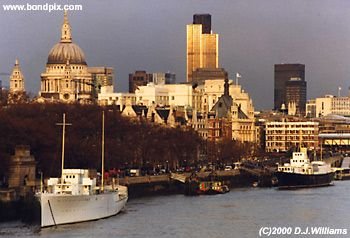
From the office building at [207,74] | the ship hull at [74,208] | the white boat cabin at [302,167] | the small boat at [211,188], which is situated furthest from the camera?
the office building at [207,74]

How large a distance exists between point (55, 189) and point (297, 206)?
1478 centimetres

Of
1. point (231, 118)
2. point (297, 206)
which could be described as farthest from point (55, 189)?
point (231, 118)

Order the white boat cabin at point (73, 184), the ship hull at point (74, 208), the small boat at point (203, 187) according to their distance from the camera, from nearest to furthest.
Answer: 1. the ship hull at point (74, 208)
2. the white boat cabin at point (73, 184)
3. the small boat at point (203, 187)

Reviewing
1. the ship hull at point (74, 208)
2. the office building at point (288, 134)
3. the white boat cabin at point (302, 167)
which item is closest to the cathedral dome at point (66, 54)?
the office building at point (288, 134)

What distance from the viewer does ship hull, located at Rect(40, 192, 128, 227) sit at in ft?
186

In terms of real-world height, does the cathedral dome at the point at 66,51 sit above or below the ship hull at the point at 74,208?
above

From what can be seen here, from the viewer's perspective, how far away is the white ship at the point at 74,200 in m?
56.8

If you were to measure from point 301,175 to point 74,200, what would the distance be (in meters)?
37.5

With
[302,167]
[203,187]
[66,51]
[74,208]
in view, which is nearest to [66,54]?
[66,51]

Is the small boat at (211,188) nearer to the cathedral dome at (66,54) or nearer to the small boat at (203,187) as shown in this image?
the small boat at (203,187)

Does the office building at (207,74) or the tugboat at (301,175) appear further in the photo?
the office building at (207,74)

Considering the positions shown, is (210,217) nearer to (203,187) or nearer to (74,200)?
(74,200)

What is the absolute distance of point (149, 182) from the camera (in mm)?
81812

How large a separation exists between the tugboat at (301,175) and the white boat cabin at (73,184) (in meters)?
32.9
